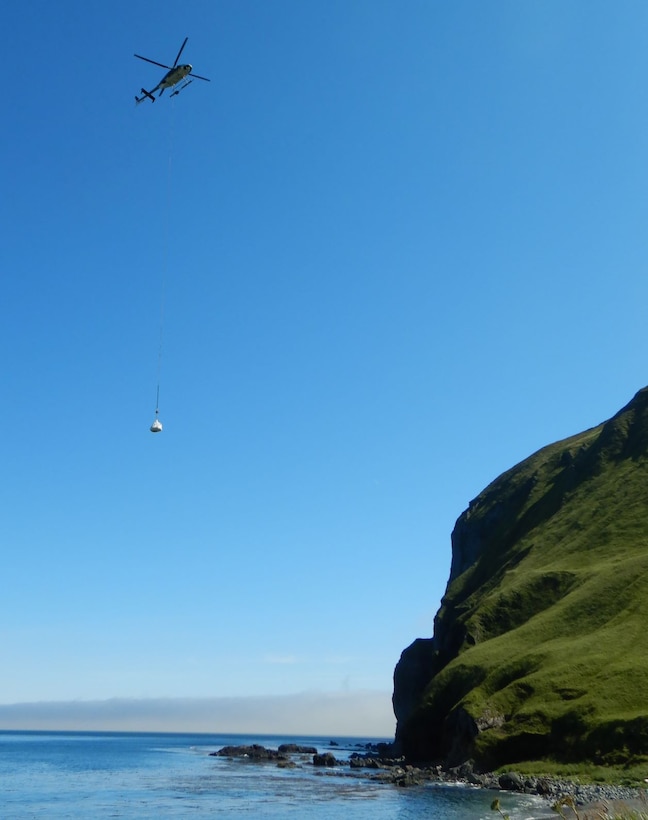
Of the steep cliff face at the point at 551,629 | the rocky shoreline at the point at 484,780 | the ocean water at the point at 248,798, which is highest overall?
the steep cliff face at the point at 551,629

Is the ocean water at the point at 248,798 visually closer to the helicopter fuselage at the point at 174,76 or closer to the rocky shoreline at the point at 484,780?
the rocky shoreline at the point at 484,780

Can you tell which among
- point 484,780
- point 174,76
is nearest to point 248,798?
point 484,780

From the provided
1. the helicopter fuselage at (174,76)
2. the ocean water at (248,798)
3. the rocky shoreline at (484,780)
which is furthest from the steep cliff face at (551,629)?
the helicopter fuselage at (174,76)

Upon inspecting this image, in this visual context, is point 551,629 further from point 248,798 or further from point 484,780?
point 248,798

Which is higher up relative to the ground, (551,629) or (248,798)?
(551,629)

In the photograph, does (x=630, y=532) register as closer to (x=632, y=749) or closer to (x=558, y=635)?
(x=558, y=635)

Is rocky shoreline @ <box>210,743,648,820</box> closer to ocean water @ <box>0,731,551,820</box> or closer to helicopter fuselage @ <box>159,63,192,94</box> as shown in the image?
ocean water @ <box>0,731,551,820</box>

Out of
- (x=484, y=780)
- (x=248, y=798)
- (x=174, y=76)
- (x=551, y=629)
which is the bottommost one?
(x=248, y=798)

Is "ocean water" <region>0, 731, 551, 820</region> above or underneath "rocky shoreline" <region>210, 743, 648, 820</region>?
underneath

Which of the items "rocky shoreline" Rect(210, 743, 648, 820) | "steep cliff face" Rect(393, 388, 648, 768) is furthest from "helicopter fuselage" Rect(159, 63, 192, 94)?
"steep cliff face" Rect(393, 388, 648, 768)
